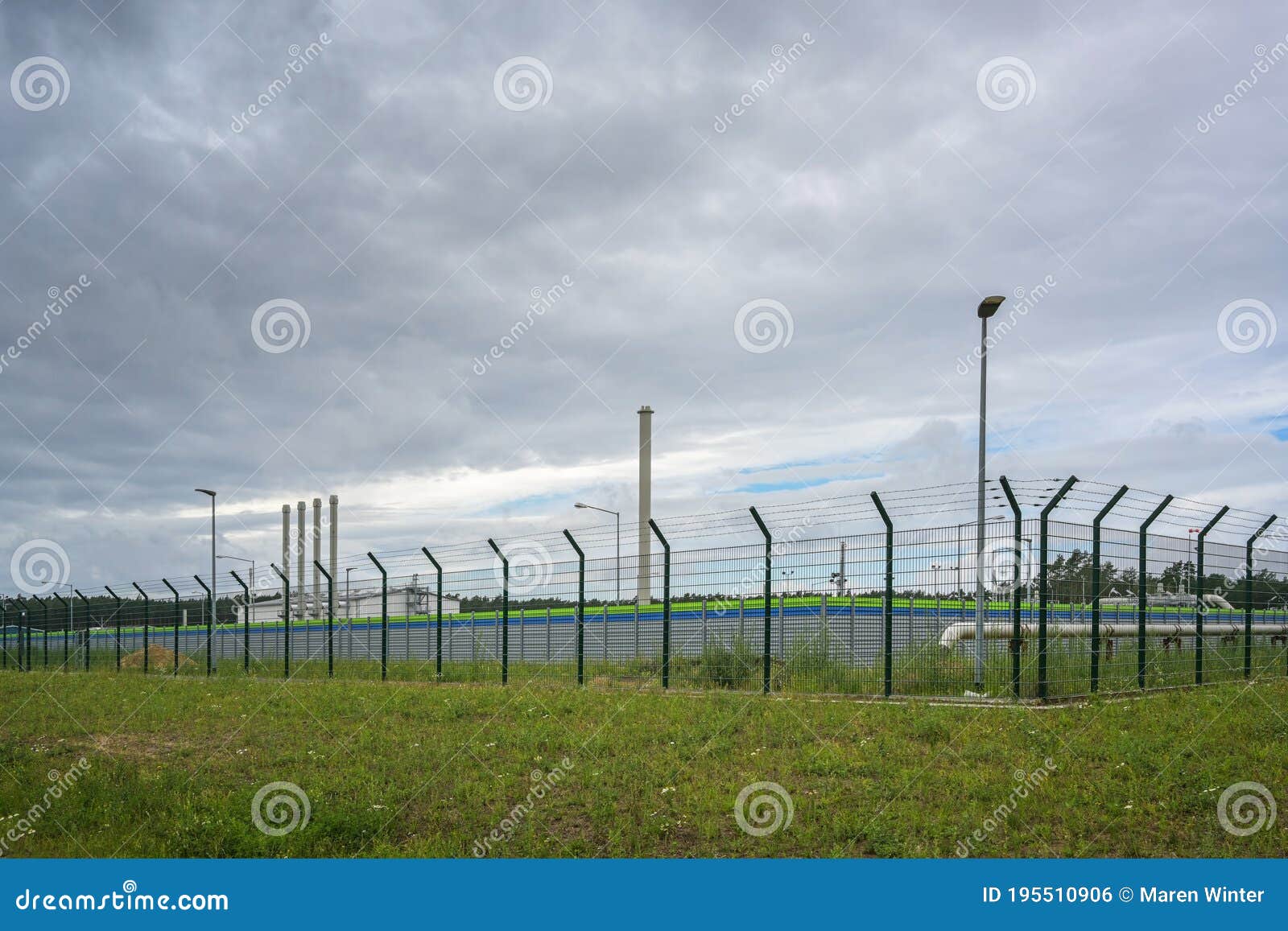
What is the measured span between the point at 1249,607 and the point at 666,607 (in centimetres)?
895

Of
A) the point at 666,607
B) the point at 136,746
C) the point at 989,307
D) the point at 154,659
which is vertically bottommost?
the point at 154,659

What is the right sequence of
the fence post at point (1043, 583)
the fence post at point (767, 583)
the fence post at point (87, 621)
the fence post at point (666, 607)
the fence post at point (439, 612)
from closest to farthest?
the fence post at point (1043, 583), the fence post at point (767, 583), the fence post at point (666, 607), the fence post at point (439, 612), the fence post at point (87, 621)

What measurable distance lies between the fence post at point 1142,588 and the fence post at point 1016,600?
2.19 metres

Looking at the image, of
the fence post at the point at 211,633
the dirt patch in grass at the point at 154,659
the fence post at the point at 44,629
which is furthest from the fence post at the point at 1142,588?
the fence post at the point at 44,629

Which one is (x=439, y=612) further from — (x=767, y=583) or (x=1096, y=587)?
(x=1096, y=587)

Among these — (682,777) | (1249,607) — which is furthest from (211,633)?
(1249,607)

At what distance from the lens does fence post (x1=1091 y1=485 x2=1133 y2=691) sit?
12.4 meters

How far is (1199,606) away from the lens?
1480 centimetres

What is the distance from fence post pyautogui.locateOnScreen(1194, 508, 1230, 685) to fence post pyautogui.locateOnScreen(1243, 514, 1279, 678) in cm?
80

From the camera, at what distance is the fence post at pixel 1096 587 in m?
12.4

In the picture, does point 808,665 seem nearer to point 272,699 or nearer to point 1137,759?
point 1137,759

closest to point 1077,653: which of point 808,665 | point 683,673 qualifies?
point 808,665

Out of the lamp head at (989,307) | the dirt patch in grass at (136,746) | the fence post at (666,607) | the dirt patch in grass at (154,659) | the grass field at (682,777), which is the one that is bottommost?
the dirt patch in grass at (154,659)

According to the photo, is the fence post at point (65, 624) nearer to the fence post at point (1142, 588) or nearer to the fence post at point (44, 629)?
the fence post at point (44, 629)
